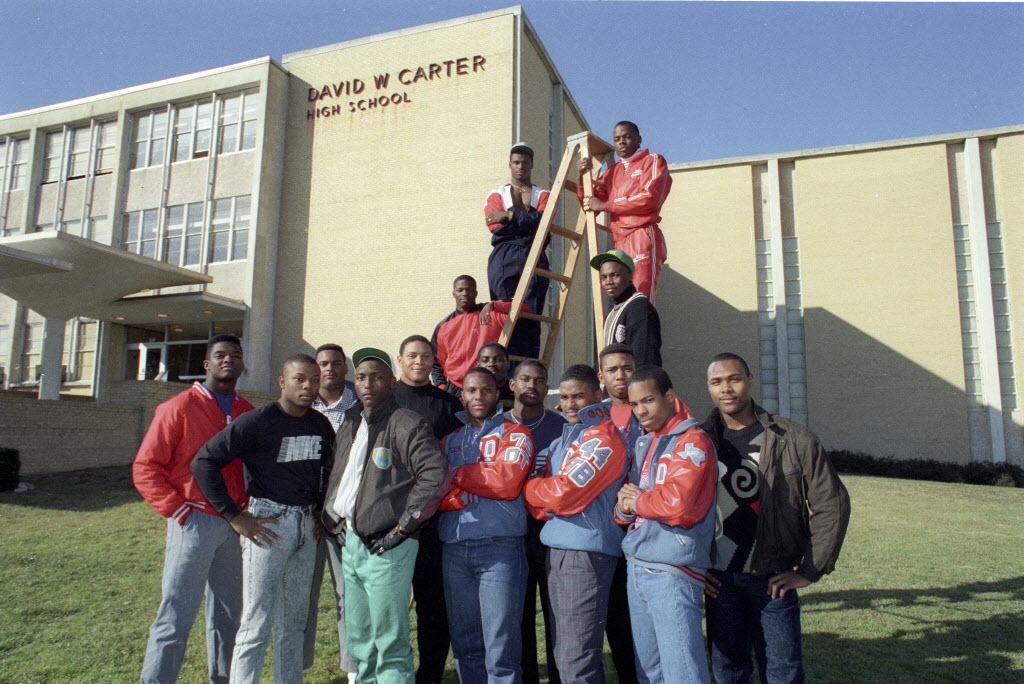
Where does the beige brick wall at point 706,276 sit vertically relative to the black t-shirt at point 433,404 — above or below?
above

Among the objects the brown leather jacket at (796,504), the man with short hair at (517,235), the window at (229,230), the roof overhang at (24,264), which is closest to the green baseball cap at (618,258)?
the man with short hair at (517,235)

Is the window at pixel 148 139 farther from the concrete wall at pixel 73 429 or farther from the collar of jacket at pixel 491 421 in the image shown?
the collar of jacket at pixel 491 421

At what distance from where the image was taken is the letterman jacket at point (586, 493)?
3.09 m

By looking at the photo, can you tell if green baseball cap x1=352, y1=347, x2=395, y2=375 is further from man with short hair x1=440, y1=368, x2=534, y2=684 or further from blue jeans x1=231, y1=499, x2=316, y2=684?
blue jeans x1=231, y1=499, x2=316, y2=684

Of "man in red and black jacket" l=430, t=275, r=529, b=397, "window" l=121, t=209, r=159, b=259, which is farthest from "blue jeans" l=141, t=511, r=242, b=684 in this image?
"window" l=121, t=209, r=159, b=259

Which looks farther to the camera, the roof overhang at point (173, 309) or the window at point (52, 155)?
the window at point (52, 155)

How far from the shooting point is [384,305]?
19.2 m

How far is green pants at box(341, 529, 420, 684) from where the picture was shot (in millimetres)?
3232

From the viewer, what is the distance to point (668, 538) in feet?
9.46

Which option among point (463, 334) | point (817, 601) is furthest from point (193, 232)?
point (817, 601)

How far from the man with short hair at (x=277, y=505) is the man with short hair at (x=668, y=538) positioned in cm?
167

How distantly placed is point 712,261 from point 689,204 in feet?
7.64

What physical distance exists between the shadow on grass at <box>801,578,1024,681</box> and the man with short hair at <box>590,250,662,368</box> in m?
2.47

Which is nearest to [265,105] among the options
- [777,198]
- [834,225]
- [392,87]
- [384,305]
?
[392,87]
